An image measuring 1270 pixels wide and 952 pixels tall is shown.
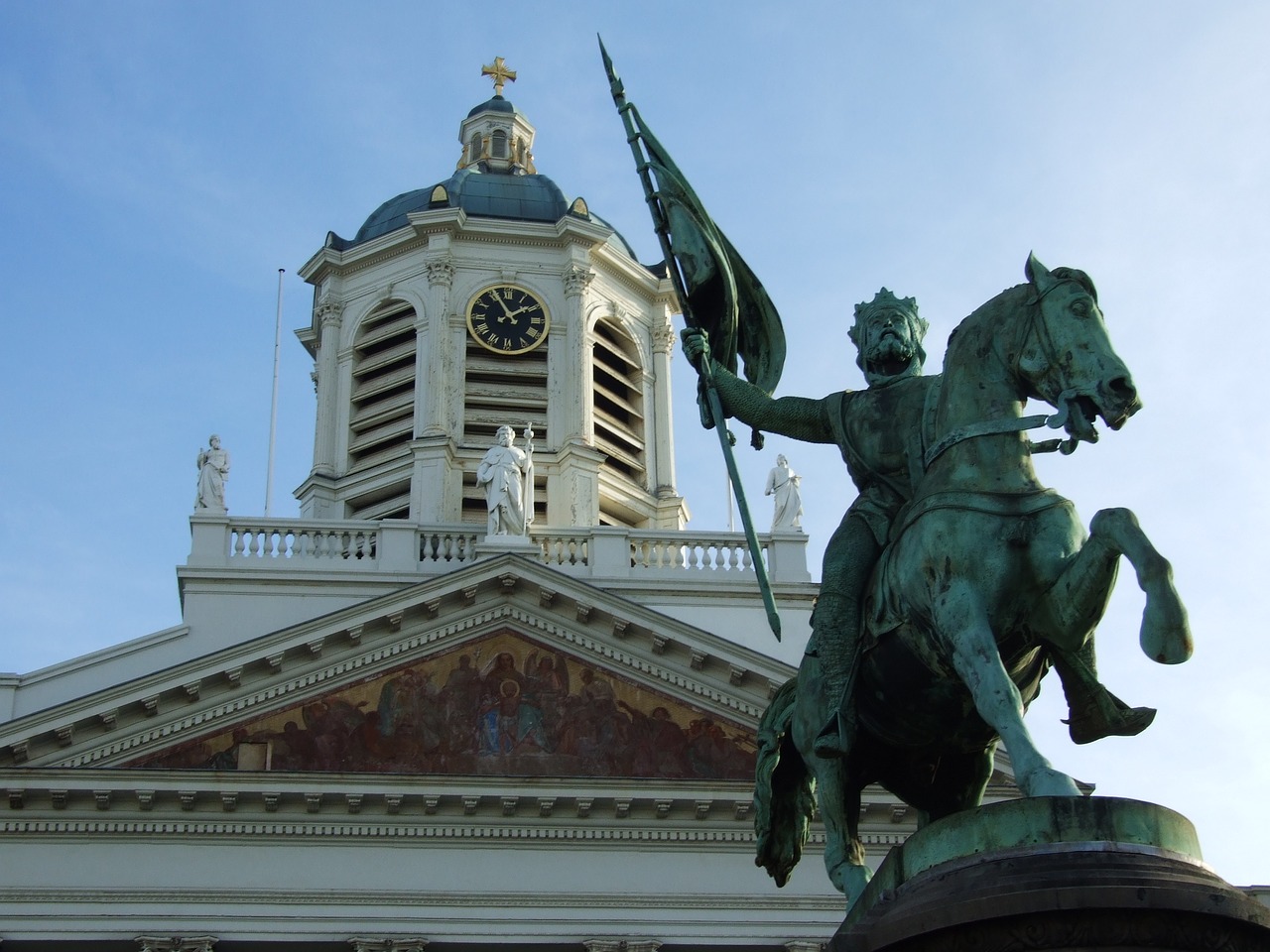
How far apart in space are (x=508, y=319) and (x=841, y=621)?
3597 centimetres

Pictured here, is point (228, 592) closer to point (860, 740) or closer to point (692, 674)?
point (692, 674)

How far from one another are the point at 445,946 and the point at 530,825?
2.03m

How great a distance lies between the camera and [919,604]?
20.6ft

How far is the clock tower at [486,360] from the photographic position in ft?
130

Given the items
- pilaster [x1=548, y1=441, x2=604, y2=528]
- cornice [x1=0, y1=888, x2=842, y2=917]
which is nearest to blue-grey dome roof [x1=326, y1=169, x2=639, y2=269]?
pilaster [x1=548, y1=441, x2=604, y2=528]

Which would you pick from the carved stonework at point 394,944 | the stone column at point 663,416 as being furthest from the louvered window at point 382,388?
the carved stonework at point 394,944

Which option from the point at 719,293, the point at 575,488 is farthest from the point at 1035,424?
the point at 575,488

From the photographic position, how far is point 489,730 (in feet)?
92.2

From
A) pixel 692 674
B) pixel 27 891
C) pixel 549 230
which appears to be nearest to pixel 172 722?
pixel 27 891

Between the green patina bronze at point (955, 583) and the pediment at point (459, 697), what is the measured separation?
69.1 feet

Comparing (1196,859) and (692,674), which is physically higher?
(692,674)

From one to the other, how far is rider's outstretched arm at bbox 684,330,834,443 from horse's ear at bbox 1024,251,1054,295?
1058mm

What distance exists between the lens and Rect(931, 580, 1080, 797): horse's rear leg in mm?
5734

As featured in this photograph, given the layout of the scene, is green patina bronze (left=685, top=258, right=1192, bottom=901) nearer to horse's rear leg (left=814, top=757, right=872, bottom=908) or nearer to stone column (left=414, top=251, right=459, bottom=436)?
horse's rear leg (left=814, top=757, right=872, bottom=908)
